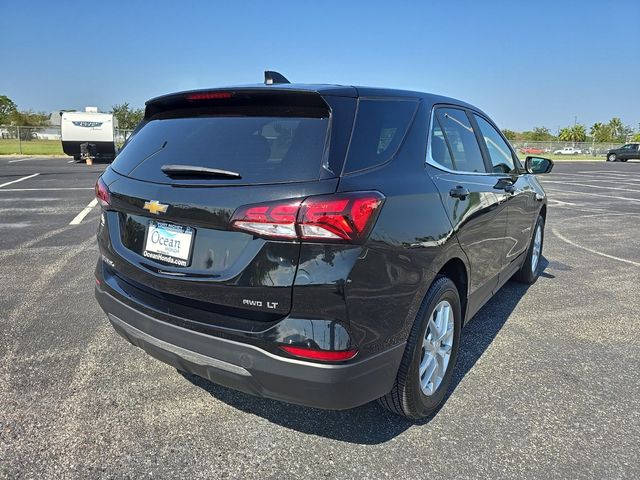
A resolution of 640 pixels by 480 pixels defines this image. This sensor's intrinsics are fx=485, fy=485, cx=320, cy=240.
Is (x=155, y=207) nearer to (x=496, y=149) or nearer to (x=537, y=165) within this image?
(x=496, y=149)

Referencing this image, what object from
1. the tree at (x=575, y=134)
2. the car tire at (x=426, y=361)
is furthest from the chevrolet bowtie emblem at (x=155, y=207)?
the tree at (x=575, y=134)

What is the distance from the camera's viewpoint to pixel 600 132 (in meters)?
88.7

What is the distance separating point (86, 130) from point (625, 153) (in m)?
44.2

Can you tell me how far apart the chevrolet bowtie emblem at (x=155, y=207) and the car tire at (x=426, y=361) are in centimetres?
130

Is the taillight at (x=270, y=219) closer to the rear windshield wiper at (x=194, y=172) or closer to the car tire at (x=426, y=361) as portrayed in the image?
the rear windshield wiper at (x=194, y=172)

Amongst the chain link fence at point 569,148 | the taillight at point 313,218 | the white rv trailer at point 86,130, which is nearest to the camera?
the taillight at point 313,218

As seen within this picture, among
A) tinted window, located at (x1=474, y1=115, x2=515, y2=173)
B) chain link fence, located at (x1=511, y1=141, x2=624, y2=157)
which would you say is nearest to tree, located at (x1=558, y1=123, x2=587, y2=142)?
chain link fence, located at (x1=511, y1=141, x2=624, y2=157)

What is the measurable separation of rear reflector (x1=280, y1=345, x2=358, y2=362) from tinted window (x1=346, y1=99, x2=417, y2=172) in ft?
2.45

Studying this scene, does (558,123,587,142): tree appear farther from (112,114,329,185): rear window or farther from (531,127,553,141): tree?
(112,114,329,185): rear window

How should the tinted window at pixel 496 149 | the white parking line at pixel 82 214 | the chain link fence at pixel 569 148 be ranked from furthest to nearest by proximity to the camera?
the chain link fence at pixel 569 148
the white parking line at pixel 82 214
the tinted window at pixel 496 149

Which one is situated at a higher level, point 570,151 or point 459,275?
point 570,151

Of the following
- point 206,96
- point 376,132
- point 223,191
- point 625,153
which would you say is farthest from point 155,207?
point 625,153

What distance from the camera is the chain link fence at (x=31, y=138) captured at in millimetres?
32906

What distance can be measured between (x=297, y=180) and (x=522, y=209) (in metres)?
2.86
